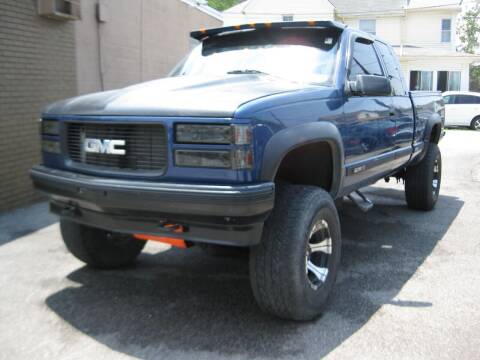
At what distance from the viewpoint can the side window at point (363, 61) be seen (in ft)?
14.2

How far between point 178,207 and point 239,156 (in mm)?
433

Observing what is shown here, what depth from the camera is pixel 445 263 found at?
15.3 feet

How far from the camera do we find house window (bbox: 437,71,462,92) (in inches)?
1150

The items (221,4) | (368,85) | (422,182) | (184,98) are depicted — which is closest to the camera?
(184,98)

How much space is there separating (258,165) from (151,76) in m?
7.58

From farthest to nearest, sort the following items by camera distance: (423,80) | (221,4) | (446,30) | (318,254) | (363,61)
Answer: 1. (221,4)
2. (446,30)
3. (423,80)
4. (363,61)
5. (318,254)

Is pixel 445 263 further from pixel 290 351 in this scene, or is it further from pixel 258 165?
pixel 258 165

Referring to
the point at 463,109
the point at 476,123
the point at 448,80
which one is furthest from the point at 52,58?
the point at 448,80

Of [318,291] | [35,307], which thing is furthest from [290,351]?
[35,307]

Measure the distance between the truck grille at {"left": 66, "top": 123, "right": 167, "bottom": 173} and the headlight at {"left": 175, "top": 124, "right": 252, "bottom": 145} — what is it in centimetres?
15

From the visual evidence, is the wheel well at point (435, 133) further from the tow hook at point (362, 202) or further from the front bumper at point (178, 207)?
the front bumper at point (178, 207)

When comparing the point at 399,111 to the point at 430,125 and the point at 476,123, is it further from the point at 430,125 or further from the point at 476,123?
the point at 476,123

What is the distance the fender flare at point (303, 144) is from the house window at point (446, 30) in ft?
97.0

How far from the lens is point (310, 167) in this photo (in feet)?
12.8
